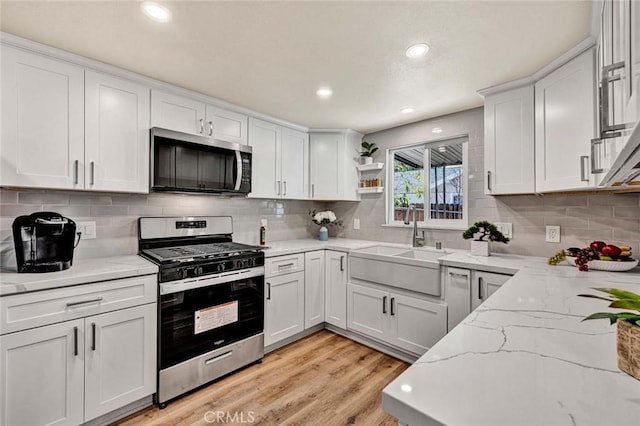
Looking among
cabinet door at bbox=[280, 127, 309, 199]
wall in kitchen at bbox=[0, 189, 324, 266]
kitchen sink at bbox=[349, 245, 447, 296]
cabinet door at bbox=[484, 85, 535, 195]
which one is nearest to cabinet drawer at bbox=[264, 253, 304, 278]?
kitchen sink at bbox=[349, 245, 447, 296]

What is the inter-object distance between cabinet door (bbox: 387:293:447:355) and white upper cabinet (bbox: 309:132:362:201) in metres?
1.37

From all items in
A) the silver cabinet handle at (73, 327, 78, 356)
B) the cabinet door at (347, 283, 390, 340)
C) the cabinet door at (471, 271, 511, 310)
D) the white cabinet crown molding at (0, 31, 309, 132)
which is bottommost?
the cabinet door at (347, 283, 390, 340)

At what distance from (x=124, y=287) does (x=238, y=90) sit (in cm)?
163

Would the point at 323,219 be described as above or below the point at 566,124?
below

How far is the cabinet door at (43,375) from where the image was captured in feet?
4.67

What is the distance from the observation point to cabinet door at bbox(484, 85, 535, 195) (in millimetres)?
2109

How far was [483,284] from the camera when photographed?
6.68ft

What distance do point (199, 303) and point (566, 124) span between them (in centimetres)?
269

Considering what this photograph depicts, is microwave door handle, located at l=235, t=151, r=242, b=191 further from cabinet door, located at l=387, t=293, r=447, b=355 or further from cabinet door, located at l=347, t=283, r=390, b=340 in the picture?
cabinet door, located at l=387, t=293, r=447, b=355

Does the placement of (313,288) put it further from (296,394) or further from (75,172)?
(75,172)

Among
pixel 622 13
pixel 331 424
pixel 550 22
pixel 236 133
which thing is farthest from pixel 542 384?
pixel 236 133

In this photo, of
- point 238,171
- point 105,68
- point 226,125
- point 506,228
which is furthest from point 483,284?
point 105,68

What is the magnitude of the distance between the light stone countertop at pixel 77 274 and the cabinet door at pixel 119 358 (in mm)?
224

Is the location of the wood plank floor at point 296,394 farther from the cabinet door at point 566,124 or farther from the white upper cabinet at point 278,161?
the cabinet door at point 566,124
